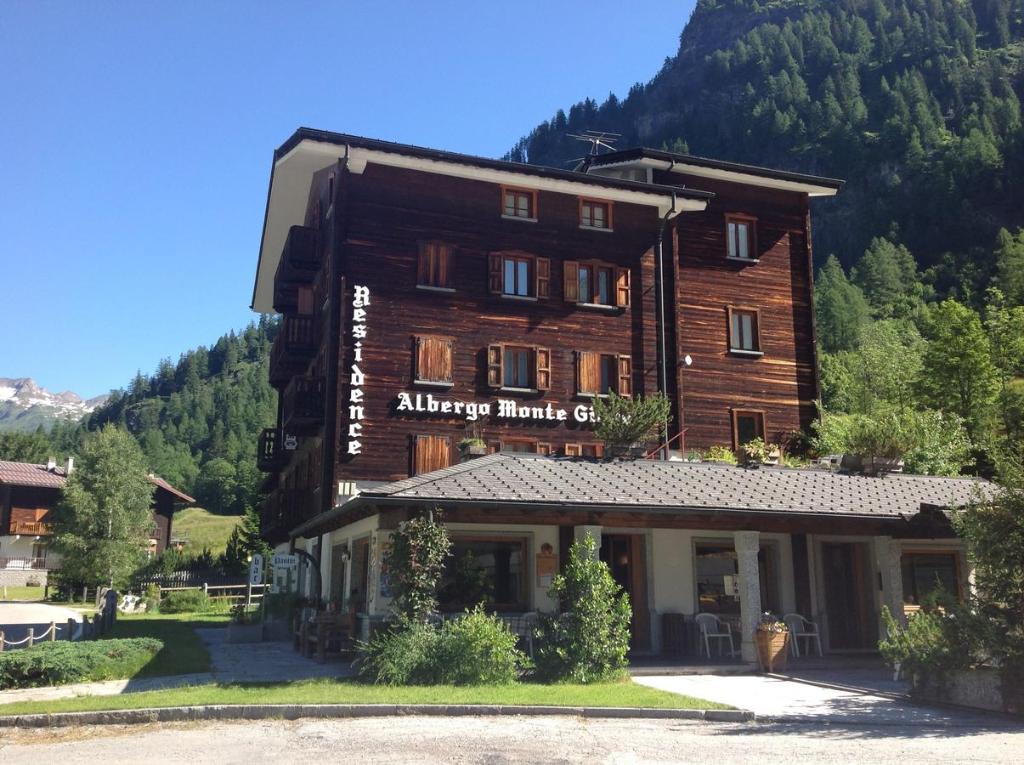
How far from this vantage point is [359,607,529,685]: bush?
51.0 feet

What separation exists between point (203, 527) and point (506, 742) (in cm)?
12153

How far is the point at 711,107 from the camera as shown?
183 m

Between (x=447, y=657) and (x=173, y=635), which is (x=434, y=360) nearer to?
(x=173, y=635)

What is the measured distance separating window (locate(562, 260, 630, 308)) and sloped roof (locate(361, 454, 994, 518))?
11.3 meters

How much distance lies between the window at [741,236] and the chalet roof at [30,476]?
2112 inches

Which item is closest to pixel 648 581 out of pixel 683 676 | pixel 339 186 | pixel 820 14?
pixel 683 676

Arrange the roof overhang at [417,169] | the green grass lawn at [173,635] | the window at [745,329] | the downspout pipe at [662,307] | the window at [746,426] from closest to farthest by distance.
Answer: the green grass lawn at [173,635], the roof overhang at [417,169], the downspout pipe at [662,307], the window at [746,426], the window at [745,329]

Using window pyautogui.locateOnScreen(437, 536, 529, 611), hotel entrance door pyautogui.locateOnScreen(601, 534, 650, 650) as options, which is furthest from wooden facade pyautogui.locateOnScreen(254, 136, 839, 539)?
window pyautogui.locateOnScreen(437, 536, 529, 611)

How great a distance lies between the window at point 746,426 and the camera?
108ft

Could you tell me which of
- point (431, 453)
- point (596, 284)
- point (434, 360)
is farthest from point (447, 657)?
point (596, 284)

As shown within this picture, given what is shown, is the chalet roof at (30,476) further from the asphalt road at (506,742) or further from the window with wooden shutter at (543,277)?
the asphalt road at (506,742)

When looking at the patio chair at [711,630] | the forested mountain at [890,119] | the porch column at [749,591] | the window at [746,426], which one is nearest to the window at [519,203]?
the window at [746,426]

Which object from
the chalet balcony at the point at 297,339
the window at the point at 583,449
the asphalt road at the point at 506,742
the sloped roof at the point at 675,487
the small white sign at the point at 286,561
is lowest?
the asphalt road at the point at 506,742

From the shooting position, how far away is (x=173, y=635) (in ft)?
93.4
